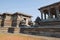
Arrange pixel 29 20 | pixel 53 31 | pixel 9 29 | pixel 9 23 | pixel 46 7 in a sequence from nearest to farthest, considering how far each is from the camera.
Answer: pixel 53 31 → pixel 9 29 → pixel 46 7 → pixel 9 23 → pixel 29 20

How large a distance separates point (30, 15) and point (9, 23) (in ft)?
25.0

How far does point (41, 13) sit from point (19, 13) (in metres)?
6.78

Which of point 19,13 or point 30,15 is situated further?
point 30,15

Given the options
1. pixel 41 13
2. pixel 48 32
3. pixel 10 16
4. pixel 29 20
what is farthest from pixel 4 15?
pixel 48 32

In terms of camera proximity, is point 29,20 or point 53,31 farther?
point 29,20

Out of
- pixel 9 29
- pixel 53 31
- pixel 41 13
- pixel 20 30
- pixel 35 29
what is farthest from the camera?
pixel 41 13

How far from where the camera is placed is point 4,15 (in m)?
35.1

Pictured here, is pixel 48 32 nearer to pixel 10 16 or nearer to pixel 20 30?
pixel 20 30

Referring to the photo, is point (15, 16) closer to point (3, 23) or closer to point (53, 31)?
point (3, 23)

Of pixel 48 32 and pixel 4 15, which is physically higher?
pixel 4 15

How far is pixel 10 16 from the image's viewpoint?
36.2m

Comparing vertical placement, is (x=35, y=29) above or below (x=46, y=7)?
below

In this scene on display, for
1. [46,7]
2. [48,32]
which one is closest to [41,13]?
[46,7]

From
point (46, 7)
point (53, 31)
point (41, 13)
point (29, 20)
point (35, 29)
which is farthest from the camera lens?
point (29, 20)
